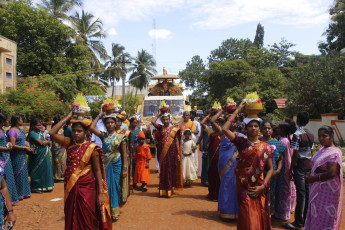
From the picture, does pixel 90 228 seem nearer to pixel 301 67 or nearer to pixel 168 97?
pixel 168 97

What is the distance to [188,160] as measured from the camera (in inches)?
337

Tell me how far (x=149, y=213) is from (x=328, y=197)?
3.31m

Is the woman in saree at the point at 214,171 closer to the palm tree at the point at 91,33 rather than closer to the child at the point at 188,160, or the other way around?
the child at the point at 188,160

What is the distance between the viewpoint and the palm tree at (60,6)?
95.9ft

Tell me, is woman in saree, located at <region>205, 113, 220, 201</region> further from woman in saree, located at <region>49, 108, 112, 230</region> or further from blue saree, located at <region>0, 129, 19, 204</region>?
blue saree, located at <region>0, 129, 19, 204</region>

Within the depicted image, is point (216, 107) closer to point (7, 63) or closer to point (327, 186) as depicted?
point (327, 186)

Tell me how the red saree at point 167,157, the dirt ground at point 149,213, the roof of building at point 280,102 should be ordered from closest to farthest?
the dirt ground at point 149,213 < the red saree at point 167,157 < the roof of building at point 280,102

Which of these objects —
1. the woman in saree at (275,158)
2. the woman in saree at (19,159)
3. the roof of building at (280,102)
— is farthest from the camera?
the roof of building at (280,102)

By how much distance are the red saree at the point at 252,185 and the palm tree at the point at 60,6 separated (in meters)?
29.2

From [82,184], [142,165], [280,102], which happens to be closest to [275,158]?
[82,184]

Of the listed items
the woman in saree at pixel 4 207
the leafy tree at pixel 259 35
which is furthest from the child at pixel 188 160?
the leafy tree at pixel 259 35

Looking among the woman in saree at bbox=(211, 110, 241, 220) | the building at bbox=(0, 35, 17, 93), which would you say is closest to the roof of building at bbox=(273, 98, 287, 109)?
the building at bbox=(0, 35, 17, 93)

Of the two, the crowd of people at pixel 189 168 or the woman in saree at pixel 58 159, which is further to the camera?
the woman in saree at pixel 58 159

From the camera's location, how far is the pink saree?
3924 mm
